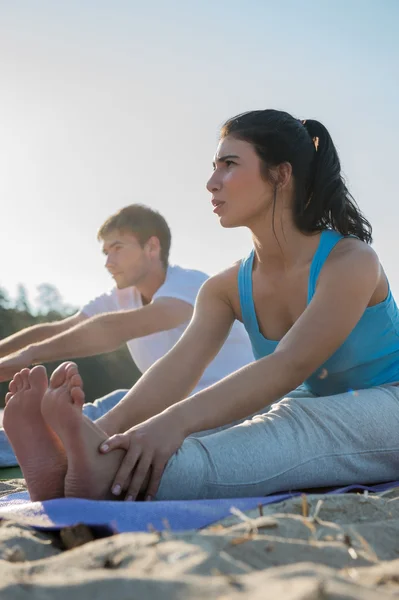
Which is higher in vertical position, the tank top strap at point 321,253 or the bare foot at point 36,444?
the tank top strap at point 321,253

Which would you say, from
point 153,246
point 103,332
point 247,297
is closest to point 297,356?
point 247,297

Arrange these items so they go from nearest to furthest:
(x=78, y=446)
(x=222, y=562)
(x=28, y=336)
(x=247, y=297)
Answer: (x=222, y=562), (x=78, y=446), (x=247, y=297), (x=28, y=336)

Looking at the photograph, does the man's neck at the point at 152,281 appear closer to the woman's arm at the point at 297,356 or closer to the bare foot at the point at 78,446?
the woman's arm at the point at 297,356

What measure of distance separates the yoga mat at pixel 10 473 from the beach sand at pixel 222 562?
192cm

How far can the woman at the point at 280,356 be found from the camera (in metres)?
1.76

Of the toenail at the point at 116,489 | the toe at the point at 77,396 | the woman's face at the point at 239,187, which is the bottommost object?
the toenail at the point at 116,489

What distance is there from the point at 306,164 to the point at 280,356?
85 cm

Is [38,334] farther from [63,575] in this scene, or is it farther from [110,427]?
[63,575]

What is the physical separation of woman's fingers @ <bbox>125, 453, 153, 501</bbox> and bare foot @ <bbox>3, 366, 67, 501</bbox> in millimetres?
186

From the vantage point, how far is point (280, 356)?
1.88 metres

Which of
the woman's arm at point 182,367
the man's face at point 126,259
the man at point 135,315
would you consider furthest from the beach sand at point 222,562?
the man's face at point 126,259

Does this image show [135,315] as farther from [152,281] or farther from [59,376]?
[59,376]

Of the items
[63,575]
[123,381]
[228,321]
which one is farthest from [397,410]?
[123,381]

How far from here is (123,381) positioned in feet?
43.8
